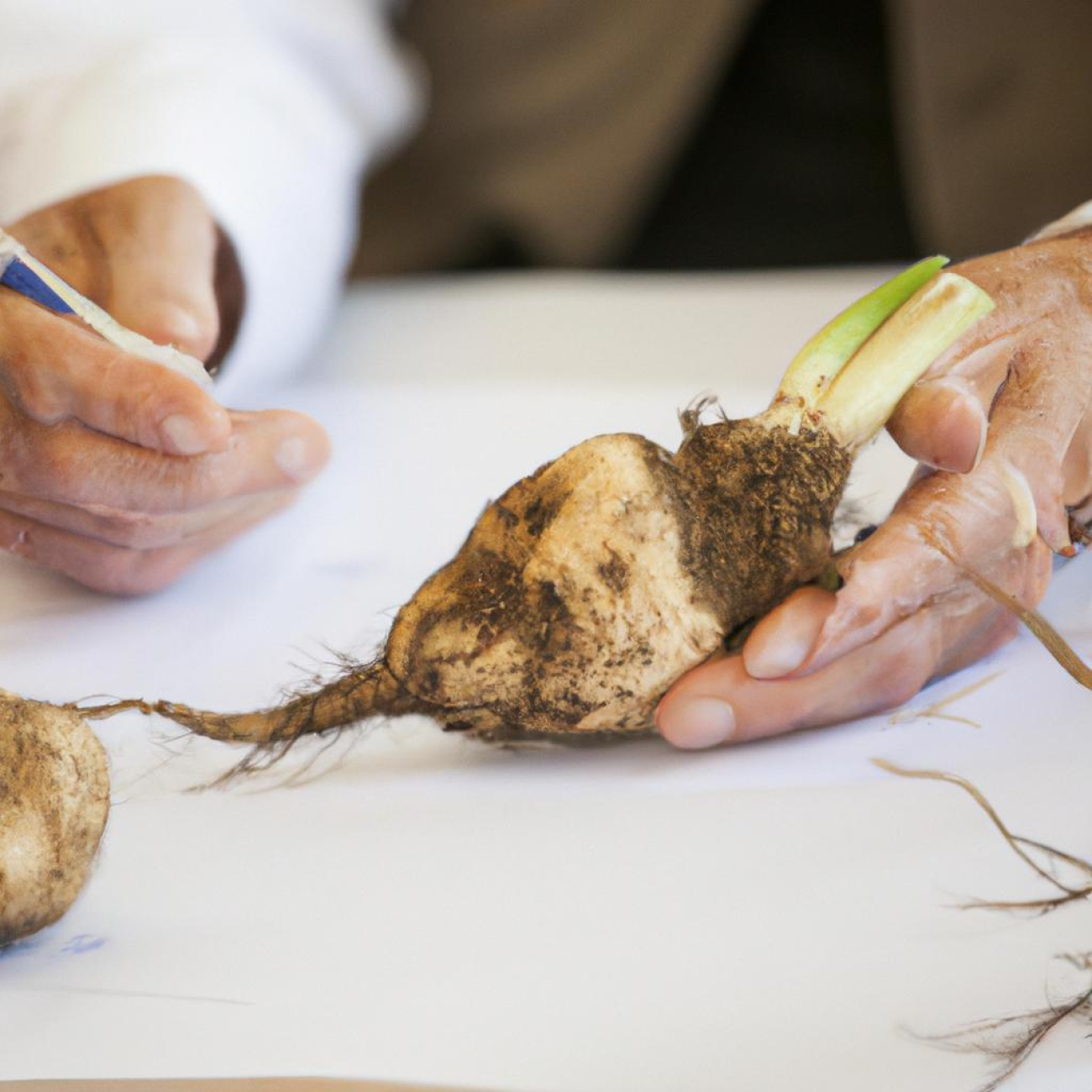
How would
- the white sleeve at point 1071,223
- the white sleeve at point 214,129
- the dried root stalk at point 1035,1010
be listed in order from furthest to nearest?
the white sleeve at point 214,129 < the white sleeve at point 1071,223 < the dried root stalk at point 1035,1010

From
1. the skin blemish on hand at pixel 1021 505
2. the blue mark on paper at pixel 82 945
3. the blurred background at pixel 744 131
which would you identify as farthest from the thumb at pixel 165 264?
the blurred background at pixel 744 131

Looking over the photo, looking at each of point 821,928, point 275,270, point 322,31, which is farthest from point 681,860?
point 322,31

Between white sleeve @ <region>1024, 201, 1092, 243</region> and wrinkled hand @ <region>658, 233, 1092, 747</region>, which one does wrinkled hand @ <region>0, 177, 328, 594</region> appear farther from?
white sleeve @ <region>1024, 201, 1092, 243</region>

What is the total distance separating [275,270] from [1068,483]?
49 cm

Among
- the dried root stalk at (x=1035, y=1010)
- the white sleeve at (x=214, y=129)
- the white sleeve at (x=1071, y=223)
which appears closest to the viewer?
the dried root stalk at (x=1035, y=1010)

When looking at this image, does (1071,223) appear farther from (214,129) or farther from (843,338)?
(214,129)

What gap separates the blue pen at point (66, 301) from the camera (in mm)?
439

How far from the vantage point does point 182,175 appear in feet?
2.23

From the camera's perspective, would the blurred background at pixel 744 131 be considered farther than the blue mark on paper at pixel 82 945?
Yes

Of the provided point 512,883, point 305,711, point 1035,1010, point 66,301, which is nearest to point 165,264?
point 66,301

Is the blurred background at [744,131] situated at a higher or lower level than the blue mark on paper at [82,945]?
higher

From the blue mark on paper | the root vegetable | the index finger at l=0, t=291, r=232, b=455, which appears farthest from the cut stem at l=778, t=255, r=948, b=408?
the blue mark on paper

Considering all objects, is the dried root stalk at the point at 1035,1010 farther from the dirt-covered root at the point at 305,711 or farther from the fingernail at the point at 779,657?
the dirt-covered root at the point at 305,711

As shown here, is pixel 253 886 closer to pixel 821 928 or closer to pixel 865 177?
pixel 821 928
